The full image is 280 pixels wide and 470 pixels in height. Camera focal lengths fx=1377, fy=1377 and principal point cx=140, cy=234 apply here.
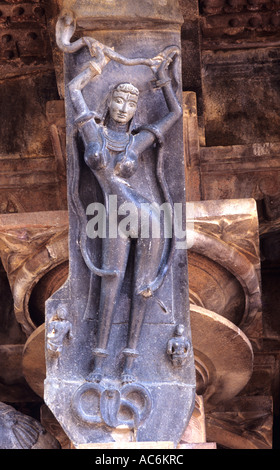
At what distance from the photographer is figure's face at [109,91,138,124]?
9.03 m

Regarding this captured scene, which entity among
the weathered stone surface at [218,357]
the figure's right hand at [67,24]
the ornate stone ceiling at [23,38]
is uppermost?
the ornate stone ceiling at [23,38]

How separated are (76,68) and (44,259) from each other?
1638 millimetres

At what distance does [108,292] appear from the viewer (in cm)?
887

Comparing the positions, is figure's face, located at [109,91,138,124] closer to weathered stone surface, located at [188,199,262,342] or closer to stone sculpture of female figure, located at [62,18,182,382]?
stone sculpture of female figure, located at [62,18,182,382]

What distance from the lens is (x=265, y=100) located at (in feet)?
37.0

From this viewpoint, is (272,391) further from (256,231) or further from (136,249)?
(136,249)

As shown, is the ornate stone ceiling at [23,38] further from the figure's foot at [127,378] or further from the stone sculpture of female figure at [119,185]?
the figure's foot at [127,378]

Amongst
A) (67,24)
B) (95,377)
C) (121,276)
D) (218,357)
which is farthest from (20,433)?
(67,24)

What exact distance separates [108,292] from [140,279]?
22cm

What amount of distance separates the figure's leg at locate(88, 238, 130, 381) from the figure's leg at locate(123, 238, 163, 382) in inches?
3.7

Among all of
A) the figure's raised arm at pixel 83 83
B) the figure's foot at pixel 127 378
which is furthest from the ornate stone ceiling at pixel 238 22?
the figure's foot at pixel 127 378

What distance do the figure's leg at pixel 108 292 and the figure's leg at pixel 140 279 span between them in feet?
0.31

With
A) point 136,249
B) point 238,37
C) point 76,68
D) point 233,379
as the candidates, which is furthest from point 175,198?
point 238,37

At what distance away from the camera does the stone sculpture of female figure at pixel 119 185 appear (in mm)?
8852
